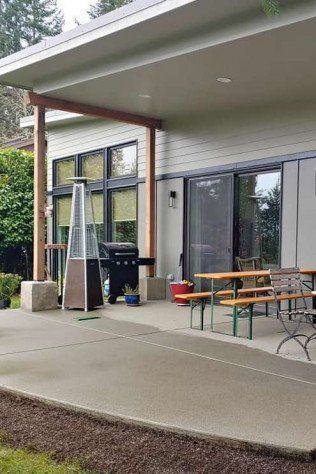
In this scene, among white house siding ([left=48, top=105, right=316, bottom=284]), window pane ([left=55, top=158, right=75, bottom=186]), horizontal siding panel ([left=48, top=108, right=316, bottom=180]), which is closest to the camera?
white house siding ([left=48, top=105, right=316, bottom=284])

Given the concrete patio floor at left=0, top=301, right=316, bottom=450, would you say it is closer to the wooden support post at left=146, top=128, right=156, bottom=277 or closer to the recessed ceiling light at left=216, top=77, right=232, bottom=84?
the wooden support post at left=146, top=128, right=156, bottom=277

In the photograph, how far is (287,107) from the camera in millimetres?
7207

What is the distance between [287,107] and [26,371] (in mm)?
4992

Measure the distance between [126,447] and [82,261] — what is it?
4673mm

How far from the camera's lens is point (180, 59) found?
226 inches

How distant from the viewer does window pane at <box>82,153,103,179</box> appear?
1053cm

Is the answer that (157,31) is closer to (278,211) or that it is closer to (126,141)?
(278,211)

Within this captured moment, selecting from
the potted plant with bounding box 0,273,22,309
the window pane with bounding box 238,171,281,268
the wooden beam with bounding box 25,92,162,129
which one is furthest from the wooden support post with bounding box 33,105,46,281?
the window pane with bounding box 238,171,281,268

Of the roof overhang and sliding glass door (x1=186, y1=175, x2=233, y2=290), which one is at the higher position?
the roof overhang

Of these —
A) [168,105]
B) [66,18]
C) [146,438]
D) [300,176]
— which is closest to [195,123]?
[168,105]

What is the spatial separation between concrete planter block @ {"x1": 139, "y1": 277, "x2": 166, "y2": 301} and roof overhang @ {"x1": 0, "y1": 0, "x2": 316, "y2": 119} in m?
2.83

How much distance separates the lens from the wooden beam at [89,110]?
756 centimetres

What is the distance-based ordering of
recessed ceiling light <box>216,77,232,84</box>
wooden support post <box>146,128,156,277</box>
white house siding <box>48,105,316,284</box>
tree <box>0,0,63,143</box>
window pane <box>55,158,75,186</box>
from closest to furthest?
recessed ceiling light <box>216,77,232,84</box>
white house siding <box>48,105,316,284</box>
wooden support post <box>146,128,156,277</box>
window pane <box>55,158,75,186</box>
tree <box>0,0,63,143</box>

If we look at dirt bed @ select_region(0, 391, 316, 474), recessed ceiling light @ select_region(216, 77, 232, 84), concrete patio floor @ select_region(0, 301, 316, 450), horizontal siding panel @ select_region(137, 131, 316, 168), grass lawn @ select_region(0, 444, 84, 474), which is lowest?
grass lawn @ select_region(0, 444, 84, 474)
